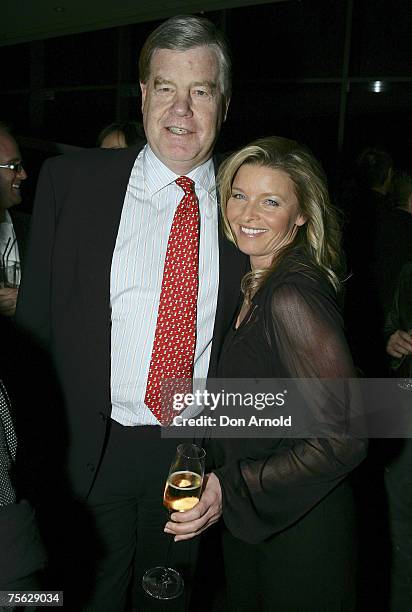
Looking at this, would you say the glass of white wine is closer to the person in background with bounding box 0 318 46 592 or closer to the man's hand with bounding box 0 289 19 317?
the person in background with bounding box 0 318 46 592

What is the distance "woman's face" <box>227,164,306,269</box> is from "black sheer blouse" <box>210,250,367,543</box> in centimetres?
16

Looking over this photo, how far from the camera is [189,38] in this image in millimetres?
1777

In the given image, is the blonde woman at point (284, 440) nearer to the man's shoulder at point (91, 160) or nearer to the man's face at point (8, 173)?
the man's shoulder at point (91, 160)

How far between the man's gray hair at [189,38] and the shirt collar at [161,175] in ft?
0.85

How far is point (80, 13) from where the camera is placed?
7293 mm

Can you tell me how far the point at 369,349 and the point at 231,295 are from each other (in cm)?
166

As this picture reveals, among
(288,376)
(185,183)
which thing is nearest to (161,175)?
(185,183)

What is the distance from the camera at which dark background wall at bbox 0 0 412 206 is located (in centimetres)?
596

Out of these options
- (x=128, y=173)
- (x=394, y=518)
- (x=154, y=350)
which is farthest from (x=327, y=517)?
(x=128, y=173)

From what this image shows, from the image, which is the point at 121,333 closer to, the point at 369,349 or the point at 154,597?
the point at 154,597

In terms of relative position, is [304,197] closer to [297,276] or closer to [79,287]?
[297,276]

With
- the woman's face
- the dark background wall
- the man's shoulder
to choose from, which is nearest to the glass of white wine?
the woman's face

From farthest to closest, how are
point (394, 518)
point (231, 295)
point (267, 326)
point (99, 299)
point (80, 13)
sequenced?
1. point (80, 13)
2. point (394, 518)
3. point (231, 295)
4. point (99, 299)
5. point (267, 326)

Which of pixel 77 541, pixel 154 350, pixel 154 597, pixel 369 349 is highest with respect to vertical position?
pixel 154 350
